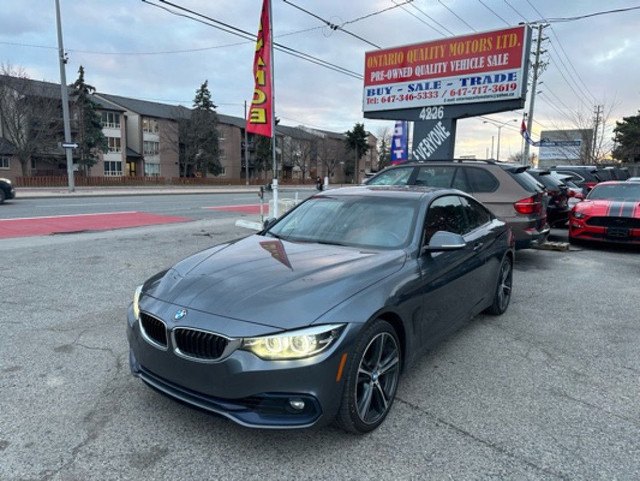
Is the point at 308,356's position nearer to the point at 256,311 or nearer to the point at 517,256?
the point at 256,311

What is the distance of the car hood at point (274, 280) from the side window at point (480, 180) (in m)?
4.71

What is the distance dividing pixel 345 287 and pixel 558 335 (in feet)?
10.2

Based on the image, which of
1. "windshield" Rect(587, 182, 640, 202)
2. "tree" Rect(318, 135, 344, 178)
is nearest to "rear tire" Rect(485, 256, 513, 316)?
"windshield" Rect(587, 182, 640, 202)

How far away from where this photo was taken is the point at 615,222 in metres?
8.95

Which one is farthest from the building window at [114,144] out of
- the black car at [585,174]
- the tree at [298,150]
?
the black car at [585,174]

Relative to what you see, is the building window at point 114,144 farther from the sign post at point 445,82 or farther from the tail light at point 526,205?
the tail light at point 526,205

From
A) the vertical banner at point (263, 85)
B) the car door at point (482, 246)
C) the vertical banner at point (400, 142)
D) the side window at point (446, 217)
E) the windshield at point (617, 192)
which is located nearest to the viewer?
the side window at point (446, 217)

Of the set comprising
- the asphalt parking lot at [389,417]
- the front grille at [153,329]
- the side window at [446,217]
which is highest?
the side window at [446,217]

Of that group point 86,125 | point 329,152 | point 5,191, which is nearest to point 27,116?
point 86,125

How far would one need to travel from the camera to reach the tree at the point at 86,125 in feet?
138

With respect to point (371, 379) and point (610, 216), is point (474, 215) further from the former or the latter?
point (610, 216)

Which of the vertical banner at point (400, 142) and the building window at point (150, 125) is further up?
the building window at point (150, 125)

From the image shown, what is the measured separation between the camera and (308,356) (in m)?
2.33

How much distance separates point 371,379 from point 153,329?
1384 mm
